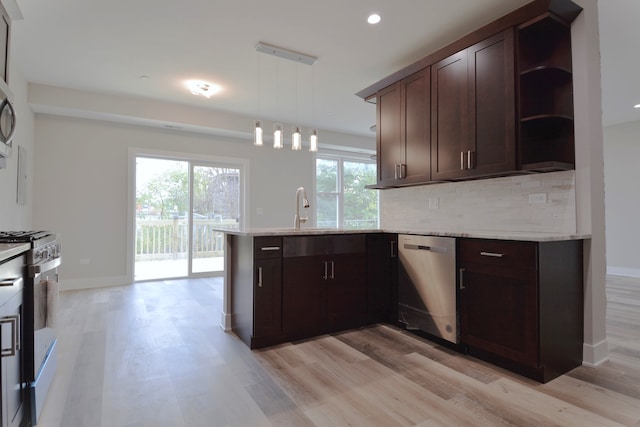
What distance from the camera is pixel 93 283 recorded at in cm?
495

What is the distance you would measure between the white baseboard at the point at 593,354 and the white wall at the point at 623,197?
15.6ft

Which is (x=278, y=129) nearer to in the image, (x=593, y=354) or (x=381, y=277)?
(x=381, y=277)

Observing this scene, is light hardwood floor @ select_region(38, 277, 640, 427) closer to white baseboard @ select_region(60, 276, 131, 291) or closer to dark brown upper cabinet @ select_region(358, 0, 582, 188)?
dark brown upper cabinet @ select_region(358, 0, 582, 188)

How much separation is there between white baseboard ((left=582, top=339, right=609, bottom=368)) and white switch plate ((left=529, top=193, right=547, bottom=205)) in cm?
105

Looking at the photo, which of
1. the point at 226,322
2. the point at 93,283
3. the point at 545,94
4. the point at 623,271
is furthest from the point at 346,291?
the point at 623,271

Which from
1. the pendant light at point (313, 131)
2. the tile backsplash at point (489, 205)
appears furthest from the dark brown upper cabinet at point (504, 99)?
the pendant light at point (313, 131)

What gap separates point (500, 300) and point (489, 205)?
40.7 inches

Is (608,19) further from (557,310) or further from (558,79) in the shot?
(557,310)

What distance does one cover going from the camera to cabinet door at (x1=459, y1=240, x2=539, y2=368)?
82.4 inches

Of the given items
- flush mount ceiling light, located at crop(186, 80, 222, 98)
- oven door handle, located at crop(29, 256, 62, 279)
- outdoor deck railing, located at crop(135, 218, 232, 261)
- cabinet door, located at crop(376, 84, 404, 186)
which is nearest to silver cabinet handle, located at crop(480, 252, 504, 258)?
cabinet door, located at crop(376, 84, 404, 186)

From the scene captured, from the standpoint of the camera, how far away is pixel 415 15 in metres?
2.84

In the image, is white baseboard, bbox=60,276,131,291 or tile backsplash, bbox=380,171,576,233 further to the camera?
white baseboard, bbox=60,276,131,291

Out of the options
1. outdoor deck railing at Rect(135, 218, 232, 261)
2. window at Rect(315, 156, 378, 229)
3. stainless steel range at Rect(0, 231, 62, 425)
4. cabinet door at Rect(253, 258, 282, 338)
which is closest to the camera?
stainless steel range at Rect(0, 231, 62, 425)

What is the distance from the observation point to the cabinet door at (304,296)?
2.73 meters
